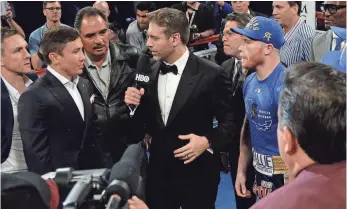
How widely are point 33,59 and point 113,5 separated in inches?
89.6

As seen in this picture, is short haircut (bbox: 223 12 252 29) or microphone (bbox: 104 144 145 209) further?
short haircut (bbox: 223 12 252 29)

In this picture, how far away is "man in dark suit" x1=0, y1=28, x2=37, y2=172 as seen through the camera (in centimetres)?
234

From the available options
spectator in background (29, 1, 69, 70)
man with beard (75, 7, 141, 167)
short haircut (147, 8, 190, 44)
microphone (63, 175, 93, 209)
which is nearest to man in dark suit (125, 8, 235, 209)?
short haircut (147, 8, 190, 44)

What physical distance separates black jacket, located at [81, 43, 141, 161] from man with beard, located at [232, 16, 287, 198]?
2.37 feet

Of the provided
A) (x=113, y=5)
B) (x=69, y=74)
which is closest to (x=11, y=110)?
(x=69, y=74)

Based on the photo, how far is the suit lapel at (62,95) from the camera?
236 cm

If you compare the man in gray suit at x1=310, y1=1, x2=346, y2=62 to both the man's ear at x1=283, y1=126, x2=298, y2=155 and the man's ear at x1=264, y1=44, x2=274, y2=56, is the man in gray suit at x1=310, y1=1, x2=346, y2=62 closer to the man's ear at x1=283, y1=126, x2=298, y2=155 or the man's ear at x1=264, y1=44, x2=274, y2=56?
the man's ear at x1=264, y1=44, x2=274, y2=56

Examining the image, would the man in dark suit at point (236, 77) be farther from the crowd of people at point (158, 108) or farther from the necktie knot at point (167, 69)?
the necktie knot at point (167, 69)

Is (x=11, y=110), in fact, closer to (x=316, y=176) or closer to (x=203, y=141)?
(x=203, y=141)

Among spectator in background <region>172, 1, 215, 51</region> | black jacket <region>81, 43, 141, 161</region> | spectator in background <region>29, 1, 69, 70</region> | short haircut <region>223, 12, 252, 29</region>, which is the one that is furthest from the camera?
spectator in background <region>172, 1, 215, 51</region>

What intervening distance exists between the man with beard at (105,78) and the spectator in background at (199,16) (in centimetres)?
289

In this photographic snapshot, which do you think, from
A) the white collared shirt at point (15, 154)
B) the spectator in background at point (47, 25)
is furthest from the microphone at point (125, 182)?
the spectator in background at point (47, 25)

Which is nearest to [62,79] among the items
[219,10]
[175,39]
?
[175,39]

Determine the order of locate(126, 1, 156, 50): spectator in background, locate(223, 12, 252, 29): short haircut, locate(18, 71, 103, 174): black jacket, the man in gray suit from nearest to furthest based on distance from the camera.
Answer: locate(18, 71, 103, 174): black jacket < locate(223, 12, 252, 29): short haircut < the man in gray suit < locate(126, 1, 156, 50): spectator in background
